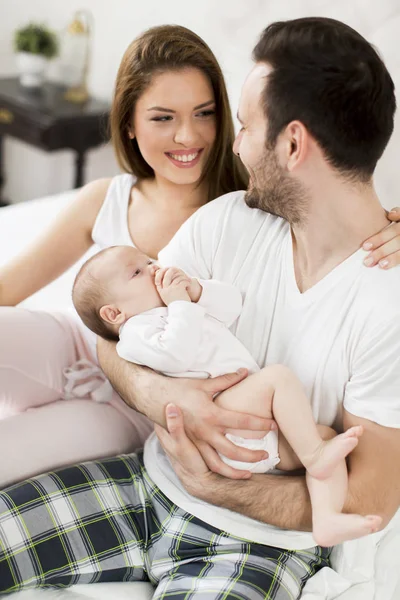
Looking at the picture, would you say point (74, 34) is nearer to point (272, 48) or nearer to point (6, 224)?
point (6, 224)

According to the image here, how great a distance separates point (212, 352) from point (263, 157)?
403 millimetres

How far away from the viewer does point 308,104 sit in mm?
1377

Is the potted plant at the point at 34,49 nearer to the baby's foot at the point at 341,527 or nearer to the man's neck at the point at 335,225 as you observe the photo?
the man's neck at the point at 335,225

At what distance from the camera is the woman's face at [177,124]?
1.79 m

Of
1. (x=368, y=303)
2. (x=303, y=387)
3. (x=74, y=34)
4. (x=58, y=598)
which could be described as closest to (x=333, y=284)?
(x=368, y=303)

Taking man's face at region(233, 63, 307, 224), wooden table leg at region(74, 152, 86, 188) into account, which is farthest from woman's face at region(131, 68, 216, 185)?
wooden table leg at region(74, 152, 86, 188)

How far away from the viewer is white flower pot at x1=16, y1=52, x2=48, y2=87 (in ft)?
12.2

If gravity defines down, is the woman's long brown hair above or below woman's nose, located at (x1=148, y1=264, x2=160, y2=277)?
above

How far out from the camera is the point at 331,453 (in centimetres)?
133

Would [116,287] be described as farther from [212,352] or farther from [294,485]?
[294,485]

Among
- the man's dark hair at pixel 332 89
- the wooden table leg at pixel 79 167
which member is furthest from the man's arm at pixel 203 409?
the wooden table leg at pixel 79 167

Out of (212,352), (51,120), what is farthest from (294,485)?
(51,120)

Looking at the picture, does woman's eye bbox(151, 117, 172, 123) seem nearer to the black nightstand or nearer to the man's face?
the man's face

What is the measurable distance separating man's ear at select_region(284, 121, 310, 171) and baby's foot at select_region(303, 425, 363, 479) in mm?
516
